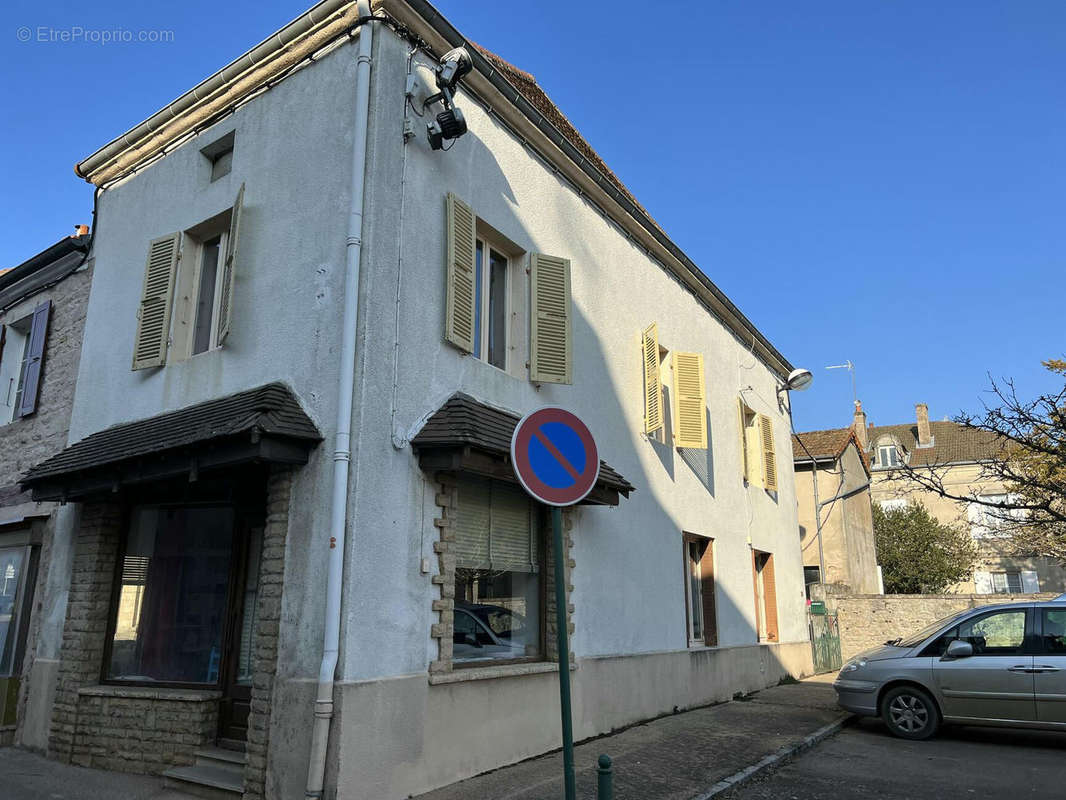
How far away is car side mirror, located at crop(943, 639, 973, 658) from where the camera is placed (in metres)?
8.30

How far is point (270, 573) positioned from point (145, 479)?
150cm

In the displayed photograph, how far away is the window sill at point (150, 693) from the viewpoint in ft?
22.1

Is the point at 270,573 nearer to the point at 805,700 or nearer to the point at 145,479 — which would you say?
the point at 145,479

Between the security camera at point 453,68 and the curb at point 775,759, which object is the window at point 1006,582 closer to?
the curb at point 775,759

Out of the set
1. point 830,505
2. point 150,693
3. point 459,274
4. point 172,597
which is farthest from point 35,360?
point 830,505

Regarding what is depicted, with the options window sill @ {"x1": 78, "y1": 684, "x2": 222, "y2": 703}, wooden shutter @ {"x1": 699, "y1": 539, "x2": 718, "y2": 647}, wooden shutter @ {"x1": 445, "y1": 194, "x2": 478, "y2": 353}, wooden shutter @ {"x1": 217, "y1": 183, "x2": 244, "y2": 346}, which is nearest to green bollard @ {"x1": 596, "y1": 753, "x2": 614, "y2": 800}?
wooden shutter @ {"x1": 445, "y1": 194, "x2": 478, "y2": 353}

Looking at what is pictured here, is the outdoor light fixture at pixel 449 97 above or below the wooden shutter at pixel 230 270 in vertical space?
above

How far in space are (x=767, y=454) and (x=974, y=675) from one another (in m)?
7.00

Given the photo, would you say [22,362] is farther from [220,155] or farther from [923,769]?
[923,769]

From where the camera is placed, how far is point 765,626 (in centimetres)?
1425

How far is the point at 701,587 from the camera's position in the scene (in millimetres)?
11883

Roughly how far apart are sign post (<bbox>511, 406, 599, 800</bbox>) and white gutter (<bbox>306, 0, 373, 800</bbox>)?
199 centimetres

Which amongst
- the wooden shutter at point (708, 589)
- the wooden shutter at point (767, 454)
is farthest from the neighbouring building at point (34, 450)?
the wooden shutter at point (767, 454)

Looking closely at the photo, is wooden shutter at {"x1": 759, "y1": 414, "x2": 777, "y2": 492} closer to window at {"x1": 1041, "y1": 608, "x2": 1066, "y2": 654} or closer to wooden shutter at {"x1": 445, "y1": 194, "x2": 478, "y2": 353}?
window at {"x1": 1041, "y1": 608, "x2": 1066, "y2": 654}
